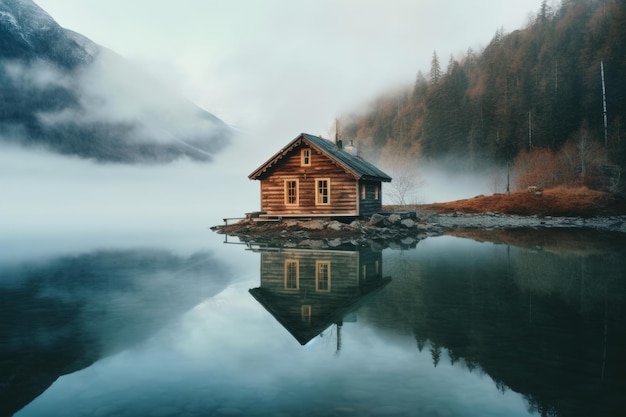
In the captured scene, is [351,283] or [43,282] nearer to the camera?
[351,283]

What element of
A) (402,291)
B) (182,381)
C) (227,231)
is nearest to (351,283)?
(402,291)

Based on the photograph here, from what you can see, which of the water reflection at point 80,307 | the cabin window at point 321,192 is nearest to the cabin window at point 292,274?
→ the water reflection at point 80,307

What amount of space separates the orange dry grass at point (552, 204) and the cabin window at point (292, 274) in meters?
40.1

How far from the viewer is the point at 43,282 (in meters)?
19.5

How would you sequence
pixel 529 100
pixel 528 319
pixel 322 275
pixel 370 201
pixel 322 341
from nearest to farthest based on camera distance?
pixel 322 341 < pixel 528 319 < pixel 322 275 < pixel 370 201 < pixel 529 100

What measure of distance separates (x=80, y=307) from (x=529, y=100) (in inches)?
3394

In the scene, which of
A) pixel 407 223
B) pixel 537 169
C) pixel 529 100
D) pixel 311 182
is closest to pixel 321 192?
pixel 311 182

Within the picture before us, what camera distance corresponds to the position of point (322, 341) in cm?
1029

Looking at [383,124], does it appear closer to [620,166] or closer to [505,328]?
[620,166]

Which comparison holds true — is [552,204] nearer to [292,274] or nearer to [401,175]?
[401,175]

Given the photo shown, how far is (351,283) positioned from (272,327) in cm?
584

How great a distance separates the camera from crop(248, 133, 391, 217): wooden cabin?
121 ft

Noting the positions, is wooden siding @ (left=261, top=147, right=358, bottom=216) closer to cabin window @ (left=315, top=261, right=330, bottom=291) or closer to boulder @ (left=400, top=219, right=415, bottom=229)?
boulder @ (left=400, top=219, right=415, bottom=229)

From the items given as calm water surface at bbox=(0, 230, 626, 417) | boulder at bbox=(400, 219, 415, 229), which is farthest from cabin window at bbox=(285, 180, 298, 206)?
calm water surface at bbox=(0, 230, 626, 417)
